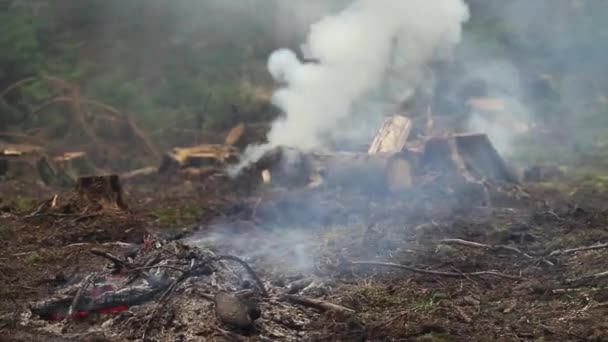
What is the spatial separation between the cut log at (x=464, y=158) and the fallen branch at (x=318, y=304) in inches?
248

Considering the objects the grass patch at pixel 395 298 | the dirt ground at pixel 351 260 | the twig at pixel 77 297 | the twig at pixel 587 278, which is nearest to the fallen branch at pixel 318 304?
the dirt ground at pixel 351 260

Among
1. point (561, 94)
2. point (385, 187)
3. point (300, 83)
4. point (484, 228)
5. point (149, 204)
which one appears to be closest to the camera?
point (484, 228)

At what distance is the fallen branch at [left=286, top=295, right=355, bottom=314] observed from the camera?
5.44m

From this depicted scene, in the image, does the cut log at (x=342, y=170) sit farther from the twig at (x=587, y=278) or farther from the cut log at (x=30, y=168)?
the twig at (x=587, y=278)

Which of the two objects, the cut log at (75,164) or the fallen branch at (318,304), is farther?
the cut log at (75,164)

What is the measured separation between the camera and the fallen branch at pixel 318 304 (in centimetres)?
544

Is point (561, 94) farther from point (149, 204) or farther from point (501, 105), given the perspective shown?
point (149, 204)

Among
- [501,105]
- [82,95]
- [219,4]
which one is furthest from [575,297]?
[219,4]

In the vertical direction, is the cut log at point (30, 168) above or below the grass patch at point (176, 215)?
above

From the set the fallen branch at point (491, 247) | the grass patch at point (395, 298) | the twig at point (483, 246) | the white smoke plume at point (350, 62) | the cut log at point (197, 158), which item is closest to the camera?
the grass patch at point (395, 298)

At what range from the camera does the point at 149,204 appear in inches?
409

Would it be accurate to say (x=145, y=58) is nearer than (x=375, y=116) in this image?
No

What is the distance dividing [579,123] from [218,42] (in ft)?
35.5

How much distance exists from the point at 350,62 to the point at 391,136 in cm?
215
